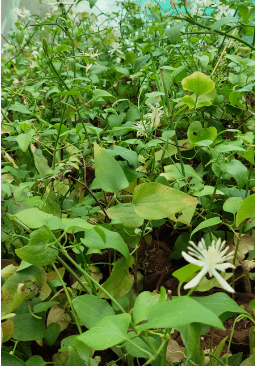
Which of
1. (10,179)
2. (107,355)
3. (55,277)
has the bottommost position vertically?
(107,355)

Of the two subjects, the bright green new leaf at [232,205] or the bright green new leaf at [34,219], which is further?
the bright green new leaf at [232,205]

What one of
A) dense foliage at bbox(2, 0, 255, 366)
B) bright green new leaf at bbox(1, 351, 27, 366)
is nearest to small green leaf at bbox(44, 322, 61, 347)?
dense foliage at bbox(2, 0, 255, 366)

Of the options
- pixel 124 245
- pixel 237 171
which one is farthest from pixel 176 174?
pixel 124 245

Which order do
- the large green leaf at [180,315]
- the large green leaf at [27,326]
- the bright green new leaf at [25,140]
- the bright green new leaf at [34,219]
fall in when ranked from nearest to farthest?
the large green leaf at [180,315] < the bright green new leaf at [34,219] < the large green leaf at [27,326] < the bright green new leaf at [25,140]

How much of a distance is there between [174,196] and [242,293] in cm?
29

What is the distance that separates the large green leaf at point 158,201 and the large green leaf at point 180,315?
0.13m

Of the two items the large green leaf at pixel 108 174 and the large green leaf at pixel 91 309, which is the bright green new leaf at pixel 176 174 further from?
the large green leaf at pixel 91 309

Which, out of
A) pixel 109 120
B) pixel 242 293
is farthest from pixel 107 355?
pixel 109 120

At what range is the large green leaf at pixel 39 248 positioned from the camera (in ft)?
1.18

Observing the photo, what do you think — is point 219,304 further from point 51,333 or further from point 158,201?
point 51,333

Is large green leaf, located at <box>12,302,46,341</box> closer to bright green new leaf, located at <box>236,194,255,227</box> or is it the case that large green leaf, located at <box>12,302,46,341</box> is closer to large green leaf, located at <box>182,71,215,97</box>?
bright green new leaf, located at <box>236,194,255,227</box>

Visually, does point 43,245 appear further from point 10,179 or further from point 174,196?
point 10,179

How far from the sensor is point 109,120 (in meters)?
0.77

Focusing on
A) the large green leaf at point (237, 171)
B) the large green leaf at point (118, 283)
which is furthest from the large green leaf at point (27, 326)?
the large green leaf at point (237, 171)
